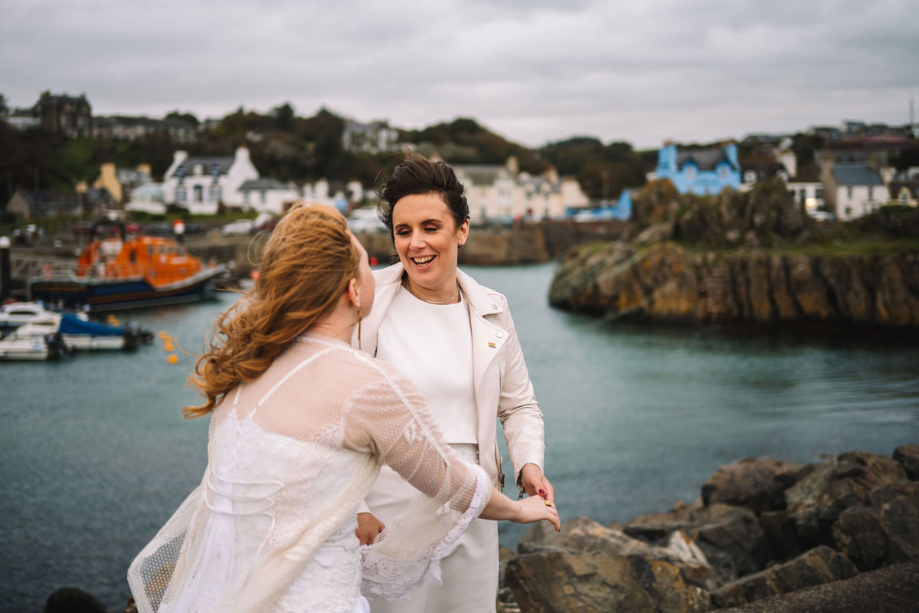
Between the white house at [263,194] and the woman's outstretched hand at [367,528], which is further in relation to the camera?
the white house at [263,194]

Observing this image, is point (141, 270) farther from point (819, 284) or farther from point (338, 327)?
point (338, 327)

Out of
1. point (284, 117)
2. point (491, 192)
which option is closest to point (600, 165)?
point (491, 192)

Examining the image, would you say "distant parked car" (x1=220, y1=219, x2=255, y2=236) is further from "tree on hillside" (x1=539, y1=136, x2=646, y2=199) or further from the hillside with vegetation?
"tree on hillside" (x1=539, y1=136, x2=646, y2=199)

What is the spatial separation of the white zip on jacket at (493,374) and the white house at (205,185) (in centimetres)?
6776

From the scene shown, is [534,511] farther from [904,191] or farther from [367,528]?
[904,191]

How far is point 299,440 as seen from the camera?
1.55 meters

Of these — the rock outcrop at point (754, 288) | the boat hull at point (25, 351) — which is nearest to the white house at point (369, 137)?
the rock outcrop at point (754, 288)

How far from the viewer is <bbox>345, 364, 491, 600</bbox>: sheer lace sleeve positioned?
158 centimetres

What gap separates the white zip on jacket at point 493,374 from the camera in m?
2.41

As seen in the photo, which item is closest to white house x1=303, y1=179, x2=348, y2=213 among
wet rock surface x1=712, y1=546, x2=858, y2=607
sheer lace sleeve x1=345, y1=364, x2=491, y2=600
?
wet rock surface x1=712, y1=546, x2=858, y2=607

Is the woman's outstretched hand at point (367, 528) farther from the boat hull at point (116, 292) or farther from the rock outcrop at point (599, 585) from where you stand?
the boat hull at point (116, 292)

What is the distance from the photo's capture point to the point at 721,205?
33.4m

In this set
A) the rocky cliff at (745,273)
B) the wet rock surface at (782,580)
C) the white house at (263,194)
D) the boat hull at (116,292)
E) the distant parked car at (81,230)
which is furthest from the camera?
the white house at (263,194)

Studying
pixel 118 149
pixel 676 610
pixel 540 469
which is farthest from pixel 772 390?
pixel 118 149
